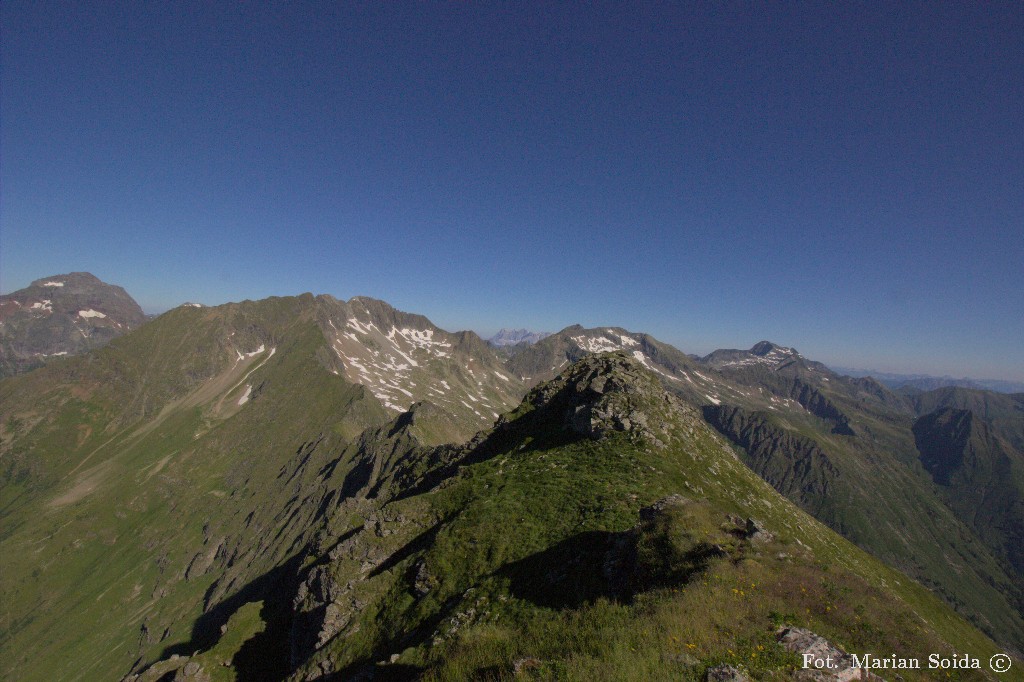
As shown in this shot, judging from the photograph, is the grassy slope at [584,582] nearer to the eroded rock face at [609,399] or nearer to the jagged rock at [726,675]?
the jagged rock at [726,675]

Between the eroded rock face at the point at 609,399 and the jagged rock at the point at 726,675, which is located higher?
the eroded rock face at the point at 609,399

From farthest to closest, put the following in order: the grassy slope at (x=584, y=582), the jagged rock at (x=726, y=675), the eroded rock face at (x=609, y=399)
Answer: the eroded rock face at (x=609, y=399) < the grassy slope at (x=584, y=582) < the jagged rock at (x=726, y=675)

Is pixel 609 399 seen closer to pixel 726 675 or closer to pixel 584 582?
pixel 584 582

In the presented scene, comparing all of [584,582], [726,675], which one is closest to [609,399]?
[584,582]

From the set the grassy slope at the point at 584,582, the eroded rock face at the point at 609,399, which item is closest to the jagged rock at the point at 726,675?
the grassy slope at the point at 584,582

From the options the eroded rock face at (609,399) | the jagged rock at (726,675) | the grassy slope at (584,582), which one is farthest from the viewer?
the eroded rock face at (609,399)

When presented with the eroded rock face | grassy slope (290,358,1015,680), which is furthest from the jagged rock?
the eroded rock face

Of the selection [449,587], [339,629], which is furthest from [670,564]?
[339,629]

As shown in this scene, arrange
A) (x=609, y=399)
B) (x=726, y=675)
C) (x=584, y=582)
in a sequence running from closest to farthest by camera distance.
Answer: (x=726, y=675) < (x=584, y=582) < (x=609, y=399)

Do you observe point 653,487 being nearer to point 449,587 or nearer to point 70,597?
point 449,587
